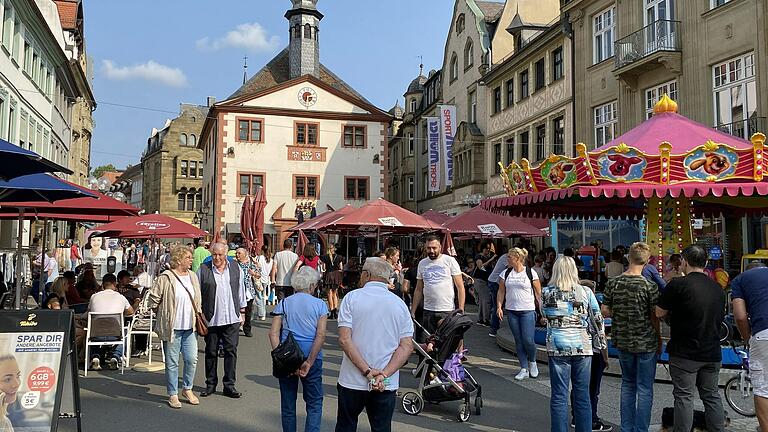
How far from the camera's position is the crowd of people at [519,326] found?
4.47 meters

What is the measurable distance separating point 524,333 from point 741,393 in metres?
2.76

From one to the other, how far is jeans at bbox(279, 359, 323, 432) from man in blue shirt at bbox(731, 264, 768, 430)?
369 centimetres

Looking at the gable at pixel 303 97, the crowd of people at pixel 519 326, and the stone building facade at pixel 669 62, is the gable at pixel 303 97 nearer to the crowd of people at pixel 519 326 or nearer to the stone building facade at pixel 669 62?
the stone building facade at pixel 669 62

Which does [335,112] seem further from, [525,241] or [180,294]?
[180,294]

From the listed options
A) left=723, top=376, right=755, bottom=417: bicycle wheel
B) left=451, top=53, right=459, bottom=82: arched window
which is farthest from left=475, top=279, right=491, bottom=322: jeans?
left=451, top=53, right=459, bottom=82: arched window

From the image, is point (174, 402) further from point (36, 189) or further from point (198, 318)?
point (36, 189)

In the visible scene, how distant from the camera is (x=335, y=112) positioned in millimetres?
40375

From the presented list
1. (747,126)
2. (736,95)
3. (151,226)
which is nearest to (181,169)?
(151,226)

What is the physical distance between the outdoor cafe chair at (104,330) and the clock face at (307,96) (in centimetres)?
3216

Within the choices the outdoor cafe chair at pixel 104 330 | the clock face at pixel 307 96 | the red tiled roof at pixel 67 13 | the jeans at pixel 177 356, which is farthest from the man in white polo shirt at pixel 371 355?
the red tiled roof at pixel 67 13

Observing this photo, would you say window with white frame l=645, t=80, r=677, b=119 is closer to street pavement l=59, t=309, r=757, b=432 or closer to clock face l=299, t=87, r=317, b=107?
street pavement l=59, t=309, r=757, b=432

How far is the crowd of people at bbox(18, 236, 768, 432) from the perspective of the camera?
447 centimetres

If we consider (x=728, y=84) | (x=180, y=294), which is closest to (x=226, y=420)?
(x=180, y=294)

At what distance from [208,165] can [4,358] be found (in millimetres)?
42177
